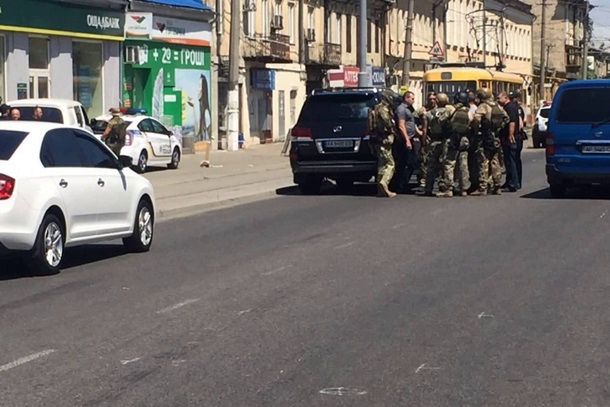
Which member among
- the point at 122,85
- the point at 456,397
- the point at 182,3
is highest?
the point at 182,3

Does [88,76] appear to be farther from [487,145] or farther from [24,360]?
[24,360]

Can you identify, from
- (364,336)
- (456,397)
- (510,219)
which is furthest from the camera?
(510,219)

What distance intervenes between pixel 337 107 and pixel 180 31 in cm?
1600

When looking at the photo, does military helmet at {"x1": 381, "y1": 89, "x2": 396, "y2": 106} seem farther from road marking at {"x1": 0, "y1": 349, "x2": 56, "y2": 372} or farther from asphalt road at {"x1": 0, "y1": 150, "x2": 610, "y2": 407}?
road marking at {"x1": 0, "y1": 349, "x2": 56, "y2": 372}

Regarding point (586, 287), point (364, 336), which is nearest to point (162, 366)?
point (364, 336)

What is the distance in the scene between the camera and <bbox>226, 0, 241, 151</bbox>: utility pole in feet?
112

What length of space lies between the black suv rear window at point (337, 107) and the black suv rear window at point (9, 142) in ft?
33.3

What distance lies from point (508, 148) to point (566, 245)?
294 inches

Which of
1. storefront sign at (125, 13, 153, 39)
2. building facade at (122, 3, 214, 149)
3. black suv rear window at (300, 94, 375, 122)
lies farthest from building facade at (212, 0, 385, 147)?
black suv rear window at (300, 94, 375, 122)

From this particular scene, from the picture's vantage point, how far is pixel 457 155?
2053 cm

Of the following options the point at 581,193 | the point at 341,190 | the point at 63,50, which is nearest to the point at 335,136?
the point at 341,190

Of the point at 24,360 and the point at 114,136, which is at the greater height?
the point at 114,136

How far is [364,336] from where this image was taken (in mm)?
8812

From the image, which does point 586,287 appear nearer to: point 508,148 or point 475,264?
point 475,264
